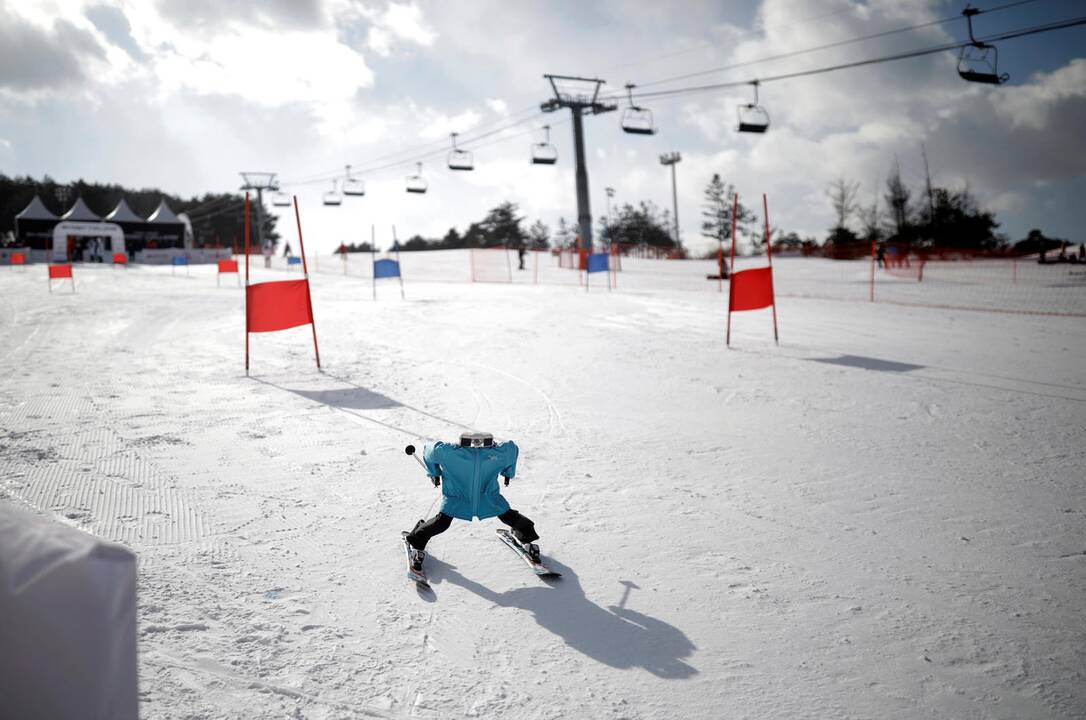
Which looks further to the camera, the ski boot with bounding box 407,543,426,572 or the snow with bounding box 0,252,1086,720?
the ski boot with bounding box 407,543,426,572

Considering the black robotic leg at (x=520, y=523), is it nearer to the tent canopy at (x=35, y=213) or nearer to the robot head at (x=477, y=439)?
the robot head at (x=477, y=439)

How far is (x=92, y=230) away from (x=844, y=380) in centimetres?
6204

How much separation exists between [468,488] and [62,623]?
109 inches

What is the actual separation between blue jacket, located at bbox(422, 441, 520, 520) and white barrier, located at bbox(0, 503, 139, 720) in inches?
103

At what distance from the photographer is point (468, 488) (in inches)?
156

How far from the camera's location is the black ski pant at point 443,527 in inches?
158

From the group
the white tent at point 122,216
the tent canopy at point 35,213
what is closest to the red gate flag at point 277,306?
the white tent at point 122,216

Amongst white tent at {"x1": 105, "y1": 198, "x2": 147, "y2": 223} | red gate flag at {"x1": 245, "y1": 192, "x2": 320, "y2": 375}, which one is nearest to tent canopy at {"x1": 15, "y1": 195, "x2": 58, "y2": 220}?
white tent at {"x1": 105, "y1": 198, "x2": 147, "y2": 223}

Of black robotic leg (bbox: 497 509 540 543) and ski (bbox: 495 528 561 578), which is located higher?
black robotic leg (bbox: 497 509 540 543)

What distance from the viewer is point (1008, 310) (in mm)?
17266

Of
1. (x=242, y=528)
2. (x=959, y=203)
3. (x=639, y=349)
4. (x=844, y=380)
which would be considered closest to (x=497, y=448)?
(x=242, y=528)

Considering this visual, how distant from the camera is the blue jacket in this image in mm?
3928

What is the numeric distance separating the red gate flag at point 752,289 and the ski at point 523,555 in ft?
25.9

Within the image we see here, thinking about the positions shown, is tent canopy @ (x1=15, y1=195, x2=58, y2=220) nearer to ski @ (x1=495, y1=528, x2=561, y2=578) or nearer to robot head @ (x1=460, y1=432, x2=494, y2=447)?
ski @ (x1=495, y1=528, x2=561, y2=578)
